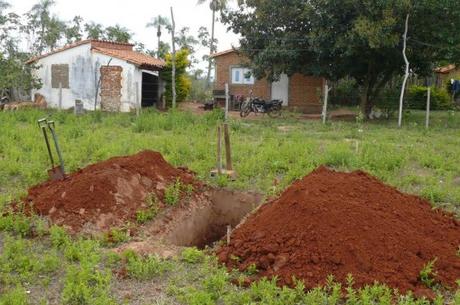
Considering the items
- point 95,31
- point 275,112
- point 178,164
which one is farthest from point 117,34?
point 178,164

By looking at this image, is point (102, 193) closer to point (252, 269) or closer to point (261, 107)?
point (252, 269)

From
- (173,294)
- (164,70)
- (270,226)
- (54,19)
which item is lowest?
(173,294)

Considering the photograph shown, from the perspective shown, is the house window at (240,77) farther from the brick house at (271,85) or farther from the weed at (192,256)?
the weed at (192,256)

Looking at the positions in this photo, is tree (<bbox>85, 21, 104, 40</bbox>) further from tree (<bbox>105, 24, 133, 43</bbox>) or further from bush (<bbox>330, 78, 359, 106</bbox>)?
bush (<bbox>330, 78, 359, 106</bbox>)

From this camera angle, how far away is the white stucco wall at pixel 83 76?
68.0 ft

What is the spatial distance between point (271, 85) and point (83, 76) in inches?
344

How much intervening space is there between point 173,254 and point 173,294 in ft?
2.72

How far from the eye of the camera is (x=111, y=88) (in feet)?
68.8

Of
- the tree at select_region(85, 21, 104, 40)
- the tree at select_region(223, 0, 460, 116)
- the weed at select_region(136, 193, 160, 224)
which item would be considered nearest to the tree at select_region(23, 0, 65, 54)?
the tree at select_region(85, 21, 104, 40)

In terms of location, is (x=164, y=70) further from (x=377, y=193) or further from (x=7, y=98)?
(x=377, y=193)

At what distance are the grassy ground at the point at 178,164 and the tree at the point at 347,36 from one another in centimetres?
283

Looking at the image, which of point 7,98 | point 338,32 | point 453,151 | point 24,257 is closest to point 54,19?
point 7,98

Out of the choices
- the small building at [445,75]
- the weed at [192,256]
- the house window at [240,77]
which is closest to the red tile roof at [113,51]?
the house window at [240,77]

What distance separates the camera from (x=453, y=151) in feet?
33.7
